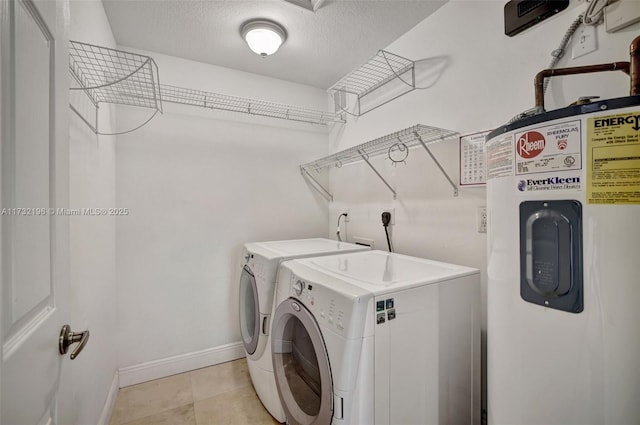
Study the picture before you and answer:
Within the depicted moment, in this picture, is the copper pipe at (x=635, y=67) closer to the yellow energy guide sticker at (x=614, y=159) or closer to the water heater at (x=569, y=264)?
the water heater at (x=569, y=264)

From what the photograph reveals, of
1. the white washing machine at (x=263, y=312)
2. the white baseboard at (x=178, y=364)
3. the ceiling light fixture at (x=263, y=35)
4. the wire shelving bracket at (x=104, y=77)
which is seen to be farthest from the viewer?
the white baseboard at (x=178, y=364)

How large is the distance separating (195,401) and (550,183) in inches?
90.8

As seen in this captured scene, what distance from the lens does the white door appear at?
489mm

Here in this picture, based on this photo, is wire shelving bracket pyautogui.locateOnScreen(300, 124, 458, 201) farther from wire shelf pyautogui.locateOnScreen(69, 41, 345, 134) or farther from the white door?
the white door

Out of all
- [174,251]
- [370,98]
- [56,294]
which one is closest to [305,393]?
[56,294]

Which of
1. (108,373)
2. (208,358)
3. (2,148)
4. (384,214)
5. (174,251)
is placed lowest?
(208,358)

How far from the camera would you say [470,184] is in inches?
60.9

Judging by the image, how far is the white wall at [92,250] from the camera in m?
1.21

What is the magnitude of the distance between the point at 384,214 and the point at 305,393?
127 cm

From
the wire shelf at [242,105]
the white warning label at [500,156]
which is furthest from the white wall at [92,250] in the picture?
the white warning label at [500,156]

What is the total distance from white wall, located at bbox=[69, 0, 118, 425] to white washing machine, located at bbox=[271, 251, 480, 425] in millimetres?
888

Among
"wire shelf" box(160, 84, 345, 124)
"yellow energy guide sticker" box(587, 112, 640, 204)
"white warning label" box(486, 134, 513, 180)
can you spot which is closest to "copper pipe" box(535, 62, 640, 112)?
"white warning label" box(486, 134, 513, 180)

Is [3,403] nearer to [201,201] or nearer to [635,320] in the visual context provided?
[635,320]

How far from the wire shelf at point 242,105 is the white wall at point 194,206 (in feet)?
0.24
